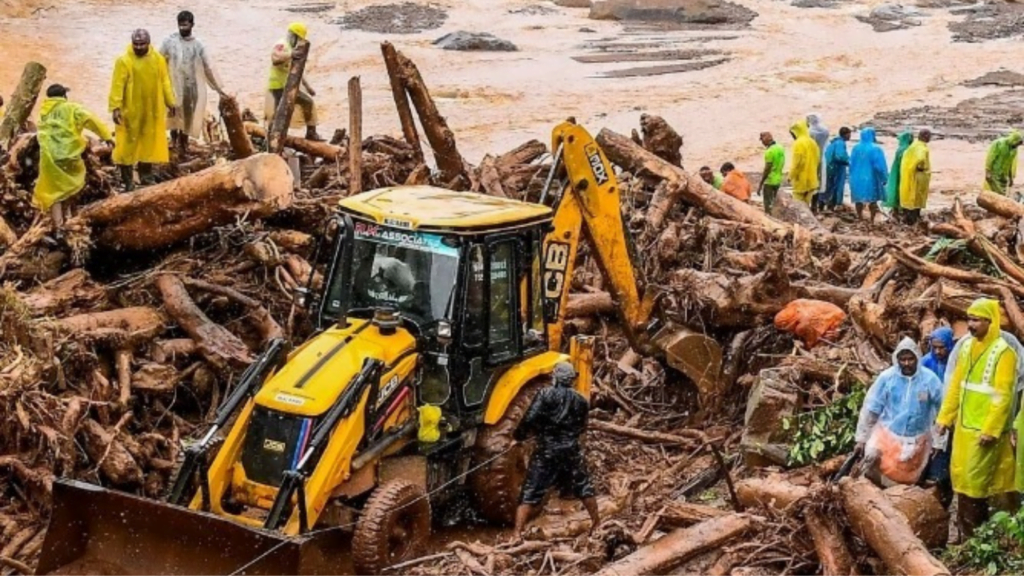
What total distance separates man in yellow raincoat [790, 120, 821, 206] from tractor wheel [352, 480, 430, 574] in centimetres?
1283

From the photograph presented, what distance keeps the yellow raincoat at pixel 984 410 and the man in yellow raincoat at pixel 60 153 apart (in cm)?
757

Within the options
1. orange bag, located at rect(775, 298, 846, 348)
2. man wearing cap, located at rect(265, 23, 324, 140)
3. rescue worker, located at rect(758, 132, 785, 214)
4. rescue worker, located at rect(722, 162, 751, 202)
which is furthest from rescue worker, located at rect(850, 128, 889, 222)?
orange bag, located at rect(775, 298, 846, 348)

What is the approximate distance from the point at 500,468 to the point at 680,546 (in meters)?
2.15

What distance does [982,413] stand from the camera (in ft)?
31.1

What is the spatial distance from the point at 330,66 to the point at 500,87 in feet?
14.4

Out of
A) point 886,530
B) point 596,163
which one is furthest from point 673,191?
point 886,530

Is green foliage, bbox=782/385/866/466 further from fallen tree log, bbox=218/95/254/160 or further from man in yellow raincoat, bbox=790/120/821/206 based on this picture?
man in yellow raincoat, bbox=790/120/821/206

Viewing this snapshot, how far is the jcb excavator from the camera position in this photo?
945 centimetres

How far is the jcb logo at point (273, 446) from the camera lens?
9797mm

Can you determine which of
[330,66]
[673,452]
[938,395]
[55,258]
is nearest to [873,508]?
[938,395]

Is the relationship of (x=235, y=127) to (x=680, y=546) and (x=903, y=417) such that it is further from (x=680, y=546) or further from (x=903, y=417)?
(x=903, y=417)

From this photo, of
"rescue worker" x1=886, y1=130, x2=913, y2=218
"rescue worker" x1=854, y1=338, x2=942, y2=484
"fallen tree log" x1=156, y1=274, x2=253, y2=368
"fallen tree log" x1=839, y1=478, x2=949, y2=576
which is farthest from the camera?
"rescue worker" x1=886, y1=130, x2=913, y2=218

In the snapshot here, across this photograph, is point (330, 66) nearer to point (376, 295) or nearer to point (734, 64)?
point (734, 64)

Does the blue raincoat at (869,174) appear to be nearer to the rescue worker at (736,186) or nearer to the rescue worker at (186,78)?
the rescue worker at (736,186)
